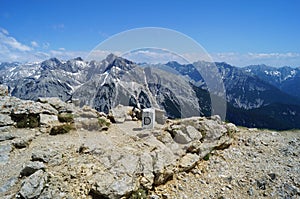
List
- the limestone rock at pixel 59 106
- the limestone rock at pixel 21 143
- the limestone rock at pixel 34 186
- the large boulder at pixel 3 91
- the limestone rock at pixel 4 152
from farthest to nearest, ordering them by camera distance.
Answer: the large boulder at pixel 3 91
the limestone rock at pixel 59 106
the limestone rock at pixel 21 143
the limestone rock at pixel 4 152
the limestone rock at pixel 34 186

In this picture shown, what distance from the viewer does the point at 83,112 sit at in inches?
816

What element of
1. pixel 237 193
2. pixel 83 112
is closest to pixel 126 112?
pixel 83 112

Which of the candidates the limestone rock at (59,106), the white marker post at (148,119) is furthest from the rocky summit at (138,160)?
the limestone rock at (59,106)

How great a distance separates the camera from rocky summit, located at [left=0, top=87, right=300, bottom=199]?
971 cm

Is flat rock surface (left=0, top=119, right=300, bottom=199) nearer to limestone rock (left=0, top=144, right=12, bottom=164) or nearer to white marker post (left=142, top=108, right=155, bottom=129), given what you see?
limestone rock (left=0, top=144, right=12, bottom=164)

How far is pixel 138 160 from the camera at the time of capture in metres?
11.2

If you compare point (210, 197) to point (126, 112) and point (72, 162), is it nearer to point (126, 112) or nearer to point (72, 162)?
point (72, 162)

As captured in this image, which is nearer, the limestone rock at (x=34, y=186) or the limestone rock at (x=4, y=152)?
the limestone rock at (x=34, y=186)

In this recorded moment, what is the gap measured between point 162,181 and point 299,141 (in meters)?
11.2

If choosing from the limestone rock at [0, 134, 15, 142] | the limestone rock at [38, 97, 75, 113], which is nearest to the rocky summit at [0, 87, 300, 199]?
the limestone rock at [0, 134, 15, 142]

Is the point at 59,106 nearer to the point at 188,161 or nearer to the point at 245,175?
the point at 188,161

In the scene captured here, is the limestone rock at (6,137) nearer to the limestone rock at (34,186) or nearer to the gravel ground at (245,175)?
the limestone rock at (34,186)

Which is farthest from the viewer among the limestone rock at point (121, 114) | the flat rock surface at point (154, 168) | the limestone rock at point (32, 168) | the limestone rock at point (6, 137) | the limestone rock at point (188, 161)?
the limestone rock at point (121, 114)

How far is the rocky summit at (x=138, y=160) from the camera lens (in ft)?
31.9
